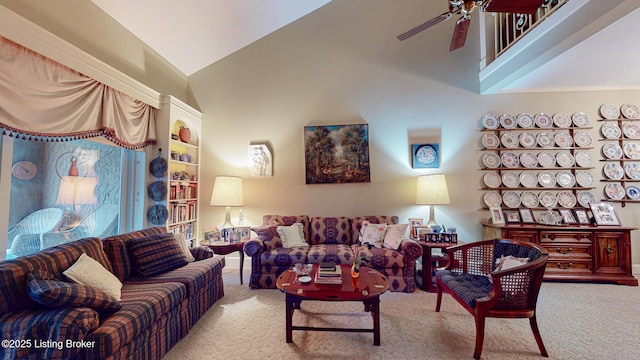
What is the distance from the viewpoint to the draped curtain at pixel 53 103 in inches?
75.5

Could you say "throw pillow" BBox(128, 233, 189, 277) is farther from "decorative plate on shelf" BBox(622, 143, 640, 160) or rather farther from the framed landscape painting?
"decorative plate on shelf" BBox(622, 143, 640, 160)

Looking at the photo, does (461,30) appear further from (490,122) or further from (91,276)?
(91,276)

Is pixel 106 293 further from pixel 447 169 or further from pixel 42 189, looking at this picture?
pixel 447 169

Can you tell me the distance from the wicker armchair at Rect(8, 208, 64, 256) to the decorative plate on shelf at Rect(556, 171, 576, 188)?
6.34 meters

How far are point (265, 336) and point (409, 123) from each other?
354 cm

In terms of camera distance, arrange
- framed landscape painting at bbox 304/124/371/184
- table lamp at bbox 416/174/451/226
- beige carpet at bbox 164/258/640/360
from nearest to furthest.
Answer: beige carpet at bbox 164/258/640/360, table lamp at bbox 416/174/451/226, framed landscape painting at bbox 304/124/371/184

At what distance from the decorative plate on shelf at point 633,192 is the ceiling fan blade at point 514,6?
3.57 metres

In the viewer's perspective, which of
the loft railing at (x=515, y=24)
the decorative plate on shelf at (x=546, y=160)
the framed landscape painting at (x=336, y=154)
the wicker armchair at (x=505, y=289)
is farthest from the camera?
the framed landscape painting at (x=336, y=154)

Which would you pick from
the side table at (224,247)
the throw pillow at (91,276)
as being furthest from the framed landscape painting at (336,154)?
the throw pillow at (91,276)

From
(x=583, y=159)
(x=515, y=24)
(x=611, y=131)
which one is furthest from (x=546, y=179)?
(x=515, y=24)

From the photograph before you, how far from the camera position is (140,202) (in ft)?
11.3

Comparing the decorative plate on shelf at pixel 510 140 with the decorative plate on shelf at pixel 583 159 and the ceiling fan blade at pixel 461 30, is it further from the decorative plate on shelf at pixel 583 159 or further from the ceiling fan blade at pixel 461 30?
the ceiling fan blade at pixel 461 30

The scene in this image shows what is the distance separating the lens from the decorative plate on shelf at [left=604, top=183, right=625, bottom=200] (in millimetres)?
3684

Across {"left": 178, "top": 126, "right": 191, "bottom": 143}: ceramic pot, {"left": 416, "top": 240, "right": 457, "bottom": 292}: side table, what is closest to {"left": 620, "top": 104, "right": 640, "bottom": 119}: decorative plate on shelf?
{"left": 416, "top": 240, "right": 457, "bottom": 292}: side table
